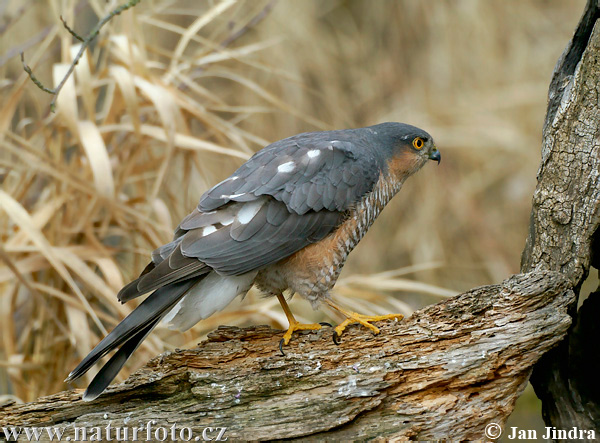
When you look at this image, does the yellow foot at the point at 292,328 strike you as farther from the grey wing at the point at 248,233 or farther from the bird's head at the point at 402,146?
the bird's head at the point at 402,146

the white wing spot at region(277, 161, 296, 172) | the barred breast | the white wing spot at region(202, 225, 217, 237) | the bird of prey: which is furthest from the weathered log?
the white wing spot at region(277, 161, 296, 172)

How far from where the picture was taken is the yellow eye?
331 centimetres

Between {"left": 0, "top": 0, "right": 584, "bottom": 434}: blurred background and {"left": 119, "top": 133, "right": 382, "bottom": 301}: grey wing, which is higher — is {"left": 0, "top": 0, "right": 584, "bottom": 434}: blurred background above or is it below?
above

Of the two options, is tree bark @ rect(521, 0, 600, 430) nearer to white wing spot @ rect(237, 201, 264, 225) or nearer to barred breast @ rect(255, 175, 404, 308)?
A: barred breast @ rect(255, 175, 404, 308)

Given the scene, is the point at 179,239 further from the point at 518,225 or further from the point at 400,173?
the point at 518,225

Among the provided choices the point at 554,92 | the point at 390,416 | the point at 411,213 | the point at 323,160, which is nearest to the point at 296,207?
the point at 323,160

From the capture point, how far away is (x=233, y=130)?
4215 mm

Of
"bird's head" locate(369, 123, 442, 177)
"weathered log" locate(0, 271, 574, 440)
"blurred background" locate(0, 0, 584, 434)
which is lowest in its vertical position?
"weathered log" locate(0, 271, 574, 440)

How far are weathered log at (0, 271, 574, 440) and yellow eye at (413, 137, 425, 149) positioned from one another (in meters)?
0.96

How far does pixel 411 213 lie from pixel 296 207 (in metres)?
4.11

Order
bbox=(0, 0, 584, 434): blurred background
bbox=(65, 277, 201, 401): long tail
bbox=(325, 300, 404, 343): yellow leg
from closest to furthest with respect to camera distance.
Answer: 1. bbox=(65, 277, 201, 401): long tail
2. bbox=(325, 300, 404, 343): yellow leg
3. bbox=(0, 0, 584, 434): blurred background

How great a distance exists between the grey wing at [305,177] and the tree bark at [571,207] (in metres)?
0.78

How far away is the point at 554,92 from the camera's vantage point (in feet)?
9.11

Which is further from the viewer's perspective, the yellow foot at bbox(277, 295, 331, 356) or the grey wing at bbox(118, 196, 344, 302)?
the yellow foot at bbox(277, 295, 331, 356)
